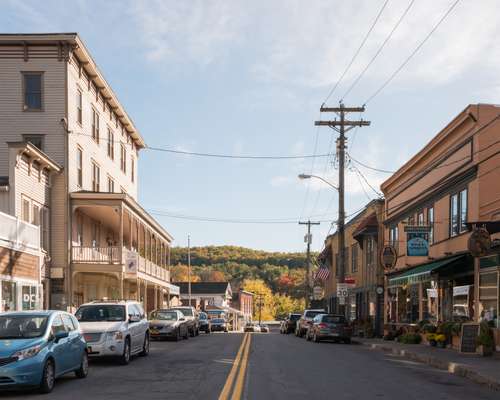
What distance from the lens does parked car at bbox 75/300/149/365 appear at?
18906 millimetres

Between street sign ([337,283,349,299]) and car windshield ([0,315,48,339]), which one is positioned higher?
car windshield ([0,315,48,339])

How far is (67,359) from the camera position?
48.2 ft

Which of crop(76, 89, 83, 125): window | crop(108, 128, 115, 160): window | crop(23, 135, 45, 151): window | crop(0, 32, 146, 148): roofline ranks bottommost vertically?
crop(23, 135, 45, 151): window

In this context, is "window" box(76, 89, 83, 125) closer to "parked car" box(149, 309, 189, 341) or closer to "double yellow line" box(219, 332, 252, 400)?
"parked car" box(149, 309, 189, 341)

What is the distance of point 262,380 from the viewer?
1526 cm

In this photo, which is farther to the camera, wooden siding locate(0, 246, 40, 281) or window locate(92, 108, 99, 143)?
window locate(92, 108, 99, 143)

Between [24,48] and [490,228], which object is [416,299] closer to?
[490,228]

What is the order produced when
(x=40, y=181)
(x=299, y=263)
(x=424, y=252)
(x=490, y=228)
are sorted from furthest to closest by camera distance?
1. (x=299, y=263)
2. (x=40, y=181)
3. (x=424, y=252)
4. (x=490, y=228)

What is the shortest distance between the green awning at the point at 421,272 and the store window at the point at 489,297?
1.92 metres

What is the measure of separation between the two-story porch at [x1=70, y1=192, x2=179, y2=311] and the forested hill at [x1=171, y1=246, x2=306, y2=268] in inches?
3336

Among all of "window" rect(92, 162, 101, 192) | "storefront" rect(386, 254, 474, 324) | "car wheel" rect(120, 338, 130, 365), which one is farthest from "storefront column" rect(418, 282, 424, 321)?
"window" rect(92, 162, 101, 192)

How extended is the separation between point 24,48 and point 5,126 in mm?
3931

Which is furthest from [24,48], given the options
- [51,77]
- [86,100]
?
[86,100]

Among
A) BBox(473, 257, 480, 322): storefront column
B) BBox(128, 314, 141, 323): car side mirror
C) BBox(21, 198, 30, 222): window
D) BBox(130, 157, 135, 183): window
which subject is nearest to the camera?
BBox(128, 314, 141, 323): car side mirror
